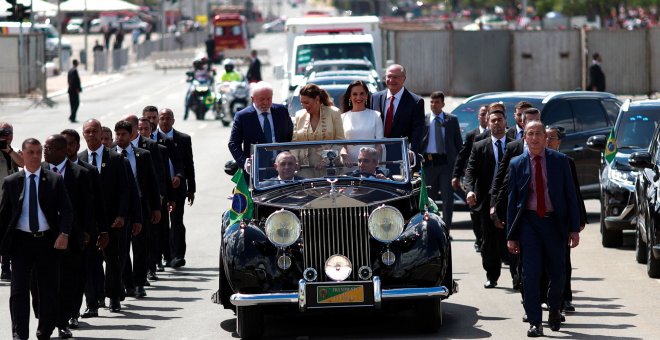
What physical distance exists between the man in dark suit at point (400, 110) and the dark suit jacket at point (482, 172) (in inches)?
21.7

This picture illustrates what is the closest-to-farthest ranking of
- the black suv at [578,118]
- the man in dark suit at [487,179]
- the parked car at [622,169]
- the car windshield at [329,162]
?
the car windshield at [329,162]
the man in dark suit at [487,179]
the parked car at [622,169]
the black suv at [578,118]

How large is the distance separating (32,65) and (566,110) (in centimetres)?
3194

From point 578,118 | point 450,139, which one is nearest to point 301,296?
point 450,139

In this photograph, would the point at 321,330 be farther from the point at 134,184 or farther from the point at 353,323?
the point at 134,184

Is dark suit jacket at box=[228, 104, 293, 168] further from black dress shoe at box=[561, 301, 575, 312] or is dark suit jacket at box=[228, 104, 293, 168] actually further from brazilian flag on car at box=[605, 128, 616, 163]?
brazilian flag on car at box=[605, 128, 616, 163]

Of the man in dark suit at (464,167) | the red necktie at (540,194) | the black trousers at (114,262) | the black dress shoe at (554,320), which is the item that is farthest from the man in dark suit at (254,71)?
the red necktie at (540,194)

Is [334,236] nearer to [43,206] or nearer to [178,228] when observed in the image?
[43,206]

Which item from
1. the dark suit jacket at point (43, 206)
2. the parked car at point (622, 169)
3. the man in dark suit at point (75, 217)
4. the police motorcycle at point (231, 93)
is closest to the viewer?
the dark suit jacket at point (43, 206)

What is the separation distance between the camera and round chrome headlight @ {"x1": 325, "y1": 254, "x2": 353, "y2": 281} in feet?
37.8

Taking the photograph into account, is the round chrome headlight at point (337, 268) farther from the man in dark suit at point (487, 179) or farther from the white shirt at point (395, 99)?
the white shirt at point (395, 99)

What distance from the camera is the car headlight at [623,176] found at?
57.7 ft

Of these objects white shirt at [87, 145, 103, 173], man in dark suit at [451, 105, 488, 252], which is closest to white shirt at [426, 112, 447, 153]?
man in dark suit at [451, 105, 488, 252]

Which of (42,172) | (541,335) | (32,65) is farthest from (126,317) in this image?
(32,65)

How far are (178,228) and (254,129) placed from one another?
10.4ft
